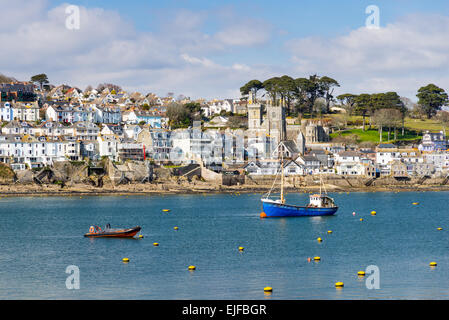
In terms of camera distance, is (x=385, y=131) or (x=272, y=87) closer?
(x=385, y=131)

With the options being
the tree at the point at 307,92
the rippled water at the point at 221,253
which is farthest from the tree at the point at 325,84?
the rippled water at the point at 221,253

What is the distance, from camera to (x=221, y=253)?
35.0 m

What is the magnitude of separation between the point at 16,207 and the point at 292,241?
34278mm

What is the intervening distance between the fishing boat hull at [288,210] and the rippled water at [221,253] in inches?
43.4

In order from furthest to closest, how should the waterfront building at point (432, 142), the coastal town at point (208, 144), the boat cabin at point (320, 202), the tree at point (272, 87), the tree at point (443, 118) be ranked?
the tree at point (443, 118)
the tree at point (272, 87)
the waterfront building at point (432, 142)
the coastal town at point (208, 144)
the boat cabin at point (320, 202)

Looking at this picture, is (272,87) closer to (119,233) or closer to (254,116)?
(254,116)

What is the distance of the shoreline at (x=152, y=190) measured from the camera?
7812 cm

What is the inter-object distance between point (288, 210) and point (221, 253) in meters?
18.3

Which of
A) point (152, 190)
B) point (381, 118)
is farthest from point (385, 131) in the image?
point (152, 190)

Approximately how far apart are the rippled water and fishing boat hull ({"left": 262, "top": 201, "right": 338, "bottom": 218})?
1.10 meters

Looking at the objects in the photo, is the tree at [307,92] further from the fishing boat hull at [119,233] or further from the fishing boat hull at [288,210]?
the fishing boat hull at [119,233]

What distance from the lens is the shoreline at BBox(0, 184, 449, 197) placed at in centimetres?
7812

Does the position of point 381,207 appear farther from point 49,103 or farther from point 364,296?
point 49,103
